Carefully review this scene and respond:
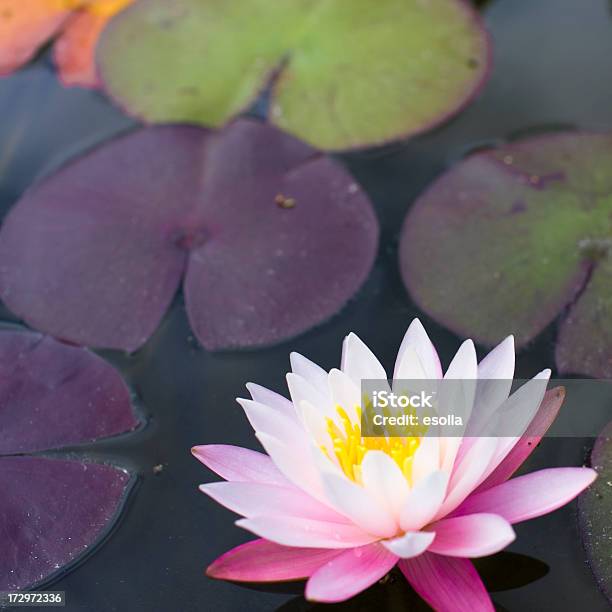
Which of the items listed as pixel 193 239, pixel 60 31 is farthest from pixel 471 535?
pixel 60 31

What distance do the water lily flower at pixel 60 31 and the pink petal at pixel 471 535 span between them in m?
2.19

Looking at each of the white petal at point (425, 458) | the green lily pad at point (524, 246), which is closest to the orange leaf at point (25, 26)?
the green lily pad at point (524, 246)

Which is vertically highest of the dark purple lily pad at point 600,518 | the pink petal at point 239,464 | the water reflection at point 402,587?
the pink petal at point 239,464

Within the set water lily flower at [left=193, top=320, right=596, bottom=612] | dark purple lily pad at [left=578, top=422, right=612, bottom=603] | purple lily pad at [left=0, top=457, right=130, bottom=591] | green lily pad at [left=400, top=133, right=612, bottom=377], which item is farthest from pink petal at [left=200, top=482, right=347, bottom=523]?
green lily pad at [left=400, top=133, right=612, bottom=377]

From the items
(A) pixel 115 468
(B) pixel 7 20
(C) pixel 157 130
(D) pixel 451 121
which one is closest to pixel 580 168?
(D) pixel 451 121

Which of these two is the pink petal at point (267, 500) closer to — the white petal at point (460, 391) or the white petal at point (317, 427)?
the white petal at point (317, 427)

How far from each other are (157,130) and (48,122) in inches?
17.9

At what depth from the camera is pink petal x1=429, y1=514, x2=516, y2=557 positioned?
138 cm

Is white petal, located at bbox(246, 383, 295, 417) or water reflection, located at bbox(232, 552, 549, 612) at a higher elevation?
white petal, located at bbox(246, 383, 295, 417)

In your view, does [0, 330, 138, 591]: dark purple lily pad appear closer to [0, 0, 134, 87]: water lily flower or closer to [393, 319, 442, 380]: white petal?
[393, 319, 442, 380]: white petal

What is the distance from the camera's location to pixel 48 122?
2.84 metres

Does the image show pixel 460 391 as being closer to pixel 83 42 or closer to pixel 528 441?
pixel 528 441

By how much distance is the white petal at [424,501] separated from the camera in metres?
1.38

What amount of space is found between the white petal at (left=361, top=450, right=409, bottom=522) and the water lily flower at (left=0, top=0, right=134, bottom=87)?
83.0 inches
